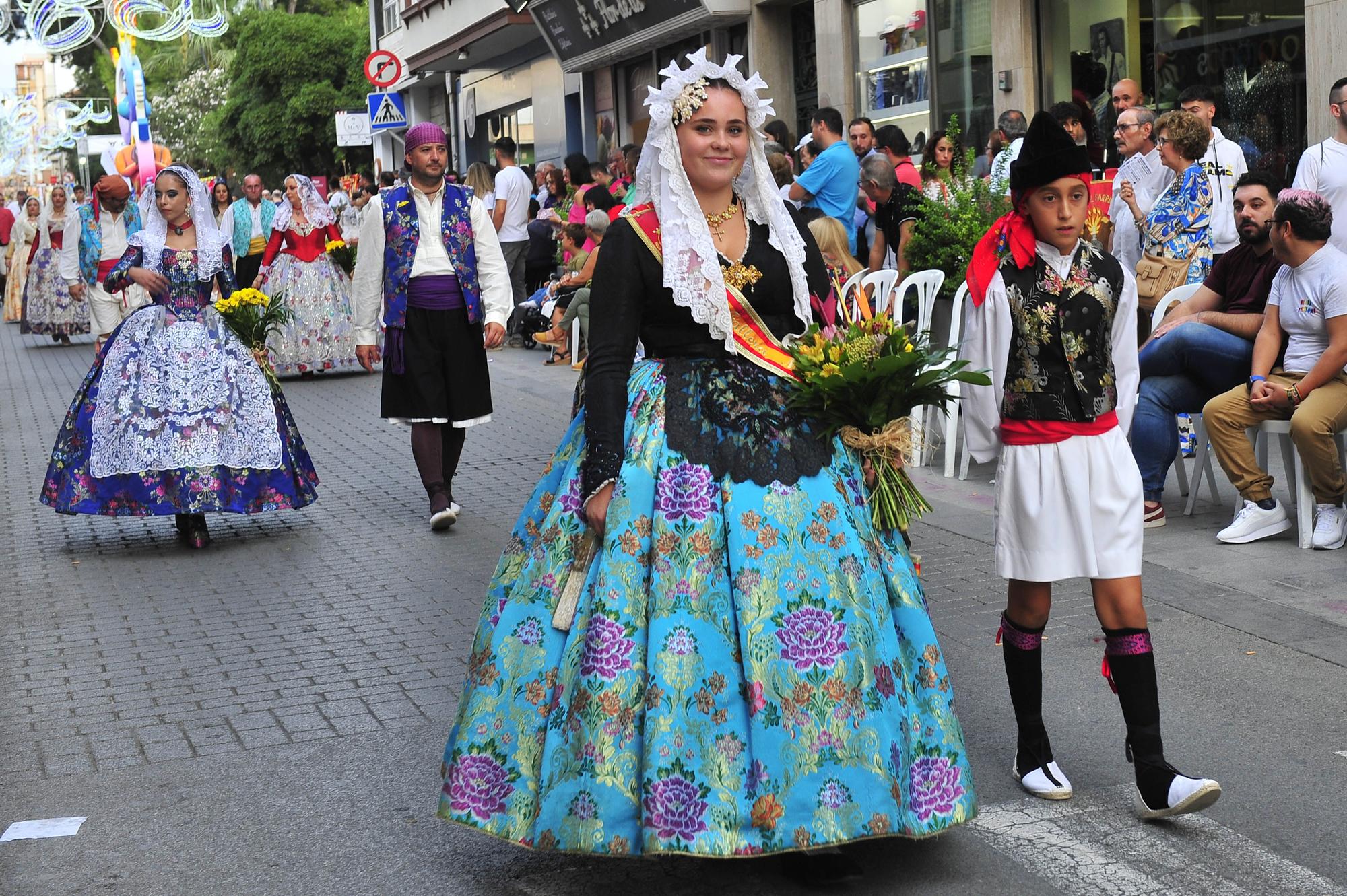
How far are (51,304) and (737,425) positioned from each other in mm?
21182

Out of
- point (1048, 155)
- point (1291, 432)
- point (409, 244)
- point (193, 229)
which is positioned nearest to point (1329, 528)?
point (1291, 432)

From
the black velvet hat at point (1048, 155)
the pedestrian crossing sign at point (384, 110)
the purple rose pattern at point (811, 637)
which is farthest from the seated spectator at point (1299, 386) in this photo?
the pedestrian crossing sign at point (384, 110)

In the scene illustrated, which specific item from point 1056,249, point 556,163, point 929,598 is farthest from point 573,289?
point 556,163

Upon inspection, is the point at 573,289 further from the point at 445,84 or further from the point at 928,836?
the point at 445,84

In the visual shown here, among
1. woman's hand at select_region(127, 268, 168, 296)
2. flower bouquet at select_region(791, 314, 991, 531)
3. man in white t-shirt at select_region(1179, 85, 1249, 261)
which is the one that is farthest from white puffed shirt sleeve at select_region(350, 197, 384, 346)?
flower bouquet at select_region(791, 314, 991, 531)

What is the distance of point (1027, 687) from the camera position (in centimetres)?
445

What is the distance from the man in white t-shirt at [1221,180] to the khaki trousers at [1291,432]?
1531mm

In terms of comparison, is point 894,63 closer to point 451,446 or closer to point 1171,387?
point 451,446

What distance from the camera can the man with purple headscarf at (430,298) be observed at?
8.78 meters

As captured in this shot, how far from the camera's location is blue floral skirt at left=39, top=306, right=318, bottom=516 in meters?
8.41

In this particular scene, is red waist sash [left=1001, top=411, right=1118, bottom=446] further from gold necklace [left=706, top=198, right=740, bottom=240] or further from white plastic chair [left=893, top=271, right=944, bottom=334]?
white plastic chair [left=893, top=271, right=944, bottom=334]

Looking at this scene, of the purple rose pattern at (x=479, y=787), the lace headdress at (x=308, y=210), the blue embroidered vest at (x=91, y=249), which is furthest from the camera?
the lace headdress at (x=308, y=210)

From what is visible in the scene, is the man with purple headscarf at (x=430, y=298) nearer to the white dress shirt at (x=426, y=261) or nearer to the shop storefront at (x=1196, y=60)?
the white dress shirt at (x=426, y=261)

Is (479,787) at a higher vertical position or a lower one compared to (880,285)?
lower
